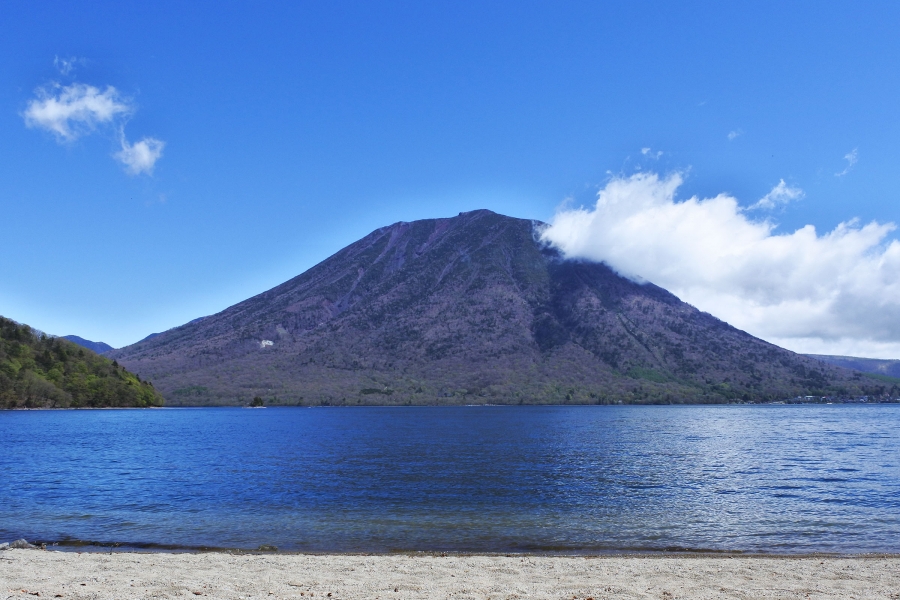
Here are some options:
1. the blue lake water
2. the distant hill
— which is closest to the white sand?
the blue lake water

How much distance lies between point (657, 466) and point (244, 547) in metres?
37.9

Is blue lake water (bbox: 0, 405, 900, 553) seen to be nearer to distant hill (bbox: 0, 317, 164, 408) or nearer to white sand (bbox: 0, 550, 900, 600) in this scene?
white sand (bbox: 0, 550, 900, 600)

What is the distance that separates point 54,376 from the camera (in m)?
166

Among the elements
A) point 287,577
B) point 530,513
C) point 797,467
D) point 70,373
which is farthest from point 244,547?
point 70,373

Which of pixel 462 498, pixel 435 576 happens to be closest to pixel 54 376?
pixel 462 498

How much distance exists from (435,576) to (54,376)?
182261mm

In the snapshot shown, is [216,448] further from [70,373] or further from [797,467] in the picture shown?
[70,373]

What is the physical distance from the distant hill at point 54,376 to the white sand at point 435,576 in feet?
520

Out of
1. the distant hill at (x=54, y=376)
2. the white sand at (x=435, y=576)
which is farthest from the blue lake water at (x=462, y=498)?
the distant hill at (x=54, y=376)

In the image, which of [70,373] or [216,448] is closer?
[216,448]

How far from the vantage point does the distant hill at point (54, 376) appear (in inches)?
6004

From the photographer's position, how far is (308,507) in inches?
1278

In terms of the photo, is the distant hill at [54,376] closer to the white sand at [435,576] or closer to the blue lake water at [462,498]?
the blue lake water at [462,498]

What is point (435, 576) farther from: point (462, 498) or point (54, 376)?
point (54, 376)
